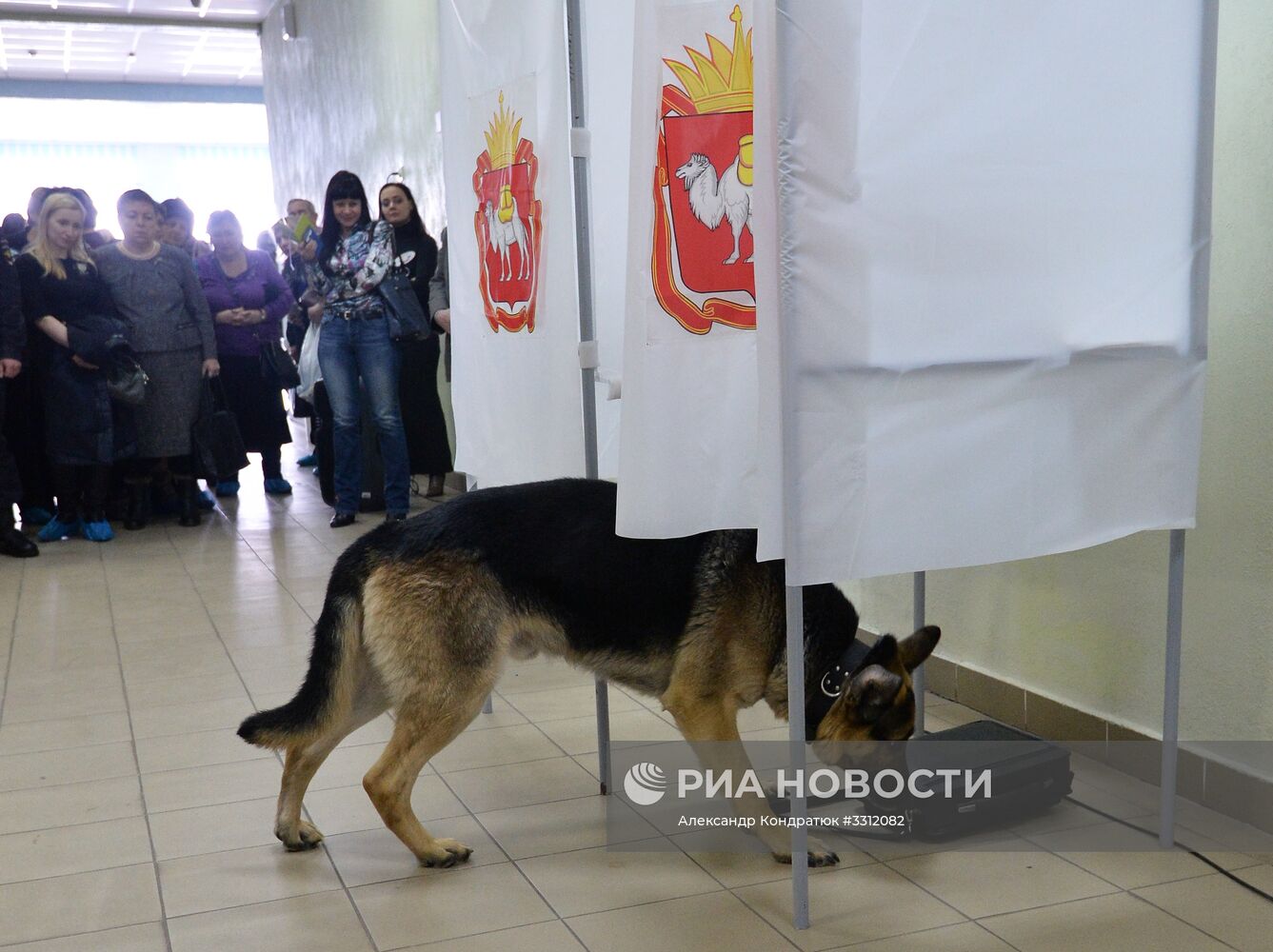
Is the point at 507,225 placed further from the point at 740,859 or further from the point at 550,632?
the point at 740,859

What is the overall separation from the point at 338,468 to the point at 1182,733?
16.5 ft

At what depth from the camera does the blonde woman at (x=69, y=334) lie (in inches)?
248

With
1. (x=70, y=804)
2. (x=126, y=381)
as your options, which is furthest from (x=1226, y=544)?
(x=126, y=381)

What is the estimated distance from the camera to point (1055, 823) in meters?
2.75

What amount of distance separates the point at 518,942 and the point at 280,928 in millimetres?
488

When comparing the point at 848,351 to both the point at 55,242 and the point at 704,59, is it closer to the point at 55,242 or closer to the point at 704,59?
the point at 704,59

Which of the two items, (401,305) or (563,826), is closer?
(563,826)

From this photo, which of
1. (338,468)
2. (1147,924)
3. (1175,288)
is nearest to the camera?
(1147,924)

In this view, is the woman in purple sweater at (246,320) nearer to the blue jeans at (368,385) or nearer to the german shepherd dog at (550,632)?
the blue jeans at (368,385)

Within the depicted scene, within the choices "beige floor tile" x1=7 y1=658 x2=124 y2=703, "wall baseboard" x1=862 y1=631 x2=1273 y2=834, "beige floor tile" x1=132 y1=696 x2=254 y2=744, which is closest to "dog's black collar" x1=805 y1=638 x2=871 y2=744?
"wall baseboard" x1=862 y1=631 x2=1273 y2=834

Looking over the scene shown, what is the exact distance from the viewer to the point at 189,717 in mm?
3730


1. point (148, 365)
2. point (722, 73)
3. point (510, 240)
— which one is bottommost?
point (148, 365)

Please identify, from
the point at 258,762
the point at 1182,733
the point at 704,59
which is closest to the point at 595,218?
the point at 704,59

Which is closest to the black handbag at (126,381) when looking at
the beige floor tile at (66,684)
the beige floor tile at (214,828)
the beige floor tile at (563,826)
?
the beige floor tile at (66,684)
